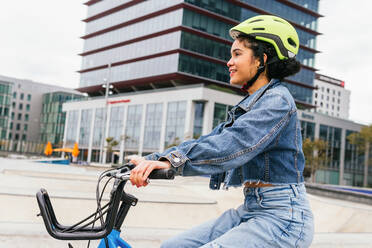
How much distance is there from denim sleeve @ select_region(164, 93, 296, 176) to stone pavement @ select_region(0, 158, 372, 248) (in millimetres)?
616

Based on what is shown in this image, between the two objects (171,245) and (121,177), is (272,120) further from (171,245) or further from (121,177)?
(171,245)

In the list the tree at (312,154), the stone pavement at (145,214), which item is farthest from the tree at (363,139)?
the stone pavement at (145,214)

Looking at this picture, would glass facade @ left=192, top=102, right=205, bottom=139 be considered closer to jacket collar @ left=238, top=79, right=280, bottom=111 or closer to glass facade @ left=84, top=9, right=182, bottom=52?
glass facade @ left=84, top=9, right=182, bottom=52

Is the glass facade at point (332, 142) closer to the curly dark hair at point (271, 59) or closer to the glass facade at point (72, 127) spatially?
the glass facade at point (72, 127)

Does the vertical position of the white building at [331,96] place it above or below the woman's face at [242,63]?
above

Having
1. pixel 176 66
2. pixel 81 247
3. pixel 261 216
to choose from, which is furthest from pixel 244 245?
pixel 176 66

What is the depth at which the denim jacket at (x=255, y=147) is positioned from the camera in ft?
5.85

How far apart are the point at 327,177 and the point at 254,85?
66167 mm

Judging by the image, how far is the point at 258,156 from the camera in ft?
6.67

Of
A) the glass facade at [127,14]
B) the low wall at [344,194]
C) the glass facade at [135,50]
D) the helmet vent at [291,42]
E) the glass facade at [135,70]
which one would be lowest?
the low wall at [344,194]

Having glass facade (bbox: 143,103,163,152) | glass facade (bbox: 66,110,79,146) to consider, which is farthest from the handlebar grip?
glass facade (bbox: 66,110,79,146)

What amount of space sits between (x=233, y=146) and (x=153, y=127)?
5391 cm

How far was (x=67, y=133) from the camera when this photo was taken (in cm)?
7250

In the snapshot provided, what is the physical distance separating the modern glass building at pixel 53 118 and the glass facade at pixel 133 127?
32.4 meters
